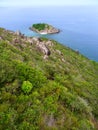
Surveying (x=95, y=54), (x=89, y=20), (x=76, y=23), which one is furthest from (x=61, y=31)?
(x=95, y=54)

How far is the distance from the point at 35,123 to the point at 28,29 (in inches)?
3571

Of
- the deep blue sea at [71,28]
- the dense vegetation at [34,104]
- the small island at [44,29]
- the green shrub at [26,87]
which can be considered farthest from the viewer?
the small island at [44,29]

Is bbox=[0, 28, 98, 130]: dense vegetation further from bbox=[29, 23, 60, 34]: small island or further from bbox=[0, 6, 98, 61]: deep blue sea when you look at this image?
bbox=[29, 23, 60, 34]: small island

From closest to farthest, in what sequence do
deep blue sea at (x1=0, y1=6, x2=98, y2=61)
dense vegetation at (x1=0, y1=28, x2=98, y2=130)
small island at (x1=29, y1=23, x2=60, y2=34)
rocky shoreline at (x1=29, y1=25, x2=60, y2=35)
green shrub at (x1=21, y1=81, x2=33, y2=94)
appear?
dense vegetation at (x1=0, y1=28, x2=98, y2=130) < green shrub at (x1=21, y1=81, x2=33, y2=94) < deep blue sea at (x1=0, y1=6, x2=98, y2=61) < rocky shoreline at (x1=29, y1=25, x2=60, y2=35) < small island at (x1=29, y1=23, x2=60, y2=34)

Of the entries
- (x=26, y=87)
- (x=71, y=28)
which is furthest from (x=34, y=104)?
(x=71, y=28)

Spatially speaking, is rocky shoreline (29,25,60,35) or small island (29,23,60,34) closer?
rocky shoreline (29,25,60,35)

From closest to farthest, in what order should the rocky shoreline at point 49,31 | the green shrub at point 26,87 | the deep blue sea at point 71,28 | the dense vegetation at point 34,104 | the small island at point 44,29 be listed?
the dense vegetation at point 34,104, the green shrub at point 26,87, the deep blue sea at point 71,28, the rocky shoreline at point 49,31, the small island at point 44,29

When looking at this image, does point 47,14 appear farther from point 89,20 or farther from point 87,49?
point 87,49

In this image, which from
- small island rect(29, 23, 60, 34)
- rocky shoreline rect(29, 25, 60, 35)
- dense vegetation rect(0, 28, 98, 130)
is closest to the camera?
dense vegetation rect(0, 28, 98, 130)

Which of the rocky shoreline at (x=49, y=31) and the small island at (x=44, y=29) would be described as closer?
the rocky shoreline at (x=49, y=31)

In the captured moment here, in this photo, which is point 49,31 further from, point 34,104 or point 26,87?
point 34,104

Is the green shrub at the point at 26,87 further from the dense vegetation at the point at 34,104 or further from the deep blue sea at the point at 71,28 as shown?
the deep blue sea at the point at 71,28

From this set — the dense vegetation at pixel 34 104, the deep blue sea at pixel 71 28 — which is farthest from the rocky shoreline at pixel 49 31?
the dense vegetation at pixel 34 104

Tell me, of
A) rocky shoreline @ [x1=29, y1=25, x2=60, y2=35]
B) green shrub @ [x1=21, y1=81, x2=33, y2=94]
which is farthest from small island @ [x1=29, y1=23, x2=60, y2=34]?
green shrub @ [x1=21, y1=81, x2=33, y2=94]
